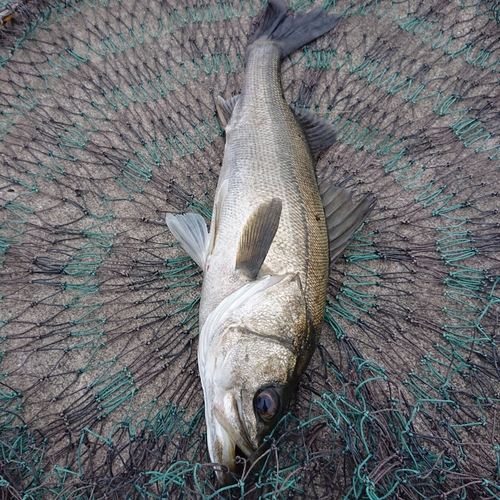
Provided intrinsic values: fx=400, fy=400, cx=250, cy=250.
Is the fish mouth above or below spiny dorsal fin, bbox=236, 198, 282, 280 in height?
below

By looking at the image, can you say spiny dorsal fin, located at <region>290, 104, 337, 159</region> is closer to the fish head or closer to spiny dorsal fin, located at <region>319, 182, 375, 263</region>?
spiny dorsal fin, located at <region>319, 182, 375, 263</region>

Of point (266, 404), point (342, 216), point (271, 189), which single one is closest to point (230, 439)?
point (266, 404)

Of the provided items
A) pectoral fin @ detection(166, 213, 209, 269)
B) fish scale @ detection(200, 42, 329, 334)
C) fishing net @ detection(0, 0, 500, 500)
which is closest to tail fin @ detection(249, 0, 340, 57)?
fishing net @ detection(0, 0, 500, 500)

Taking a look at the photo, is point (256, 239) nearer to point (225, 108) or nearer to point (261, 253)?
point (261, 253)

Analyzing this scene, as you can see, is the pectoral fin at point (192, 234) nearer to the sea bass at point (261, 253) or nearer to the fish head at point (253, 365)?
the sea bass at point (261, 253)

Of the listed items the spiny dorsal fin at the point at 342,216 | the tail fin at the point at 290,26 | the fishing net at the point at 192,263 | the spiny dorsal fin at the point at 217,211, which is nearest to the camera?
the fishing net at the point at 192,263

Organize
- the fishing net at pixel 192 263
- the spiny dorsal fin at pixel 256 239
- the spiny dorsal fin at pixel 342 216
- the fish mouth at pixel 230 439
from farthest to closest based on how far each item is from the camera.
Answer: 1. the spiny dorsal fin at pixel 342 216
2. the spiny dorsal fin at pixel 256 239
3. the fishing net at pixel 192 263
4. the fish mouth at pixel 230 439

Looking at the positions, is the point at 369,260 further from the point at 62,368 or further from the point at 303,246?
the point at 62,368

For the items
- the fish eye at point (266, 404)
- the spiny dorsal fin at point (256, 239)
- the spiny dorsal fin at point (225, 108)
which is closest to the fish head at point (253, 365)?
the fish eye at point (266, 404)
